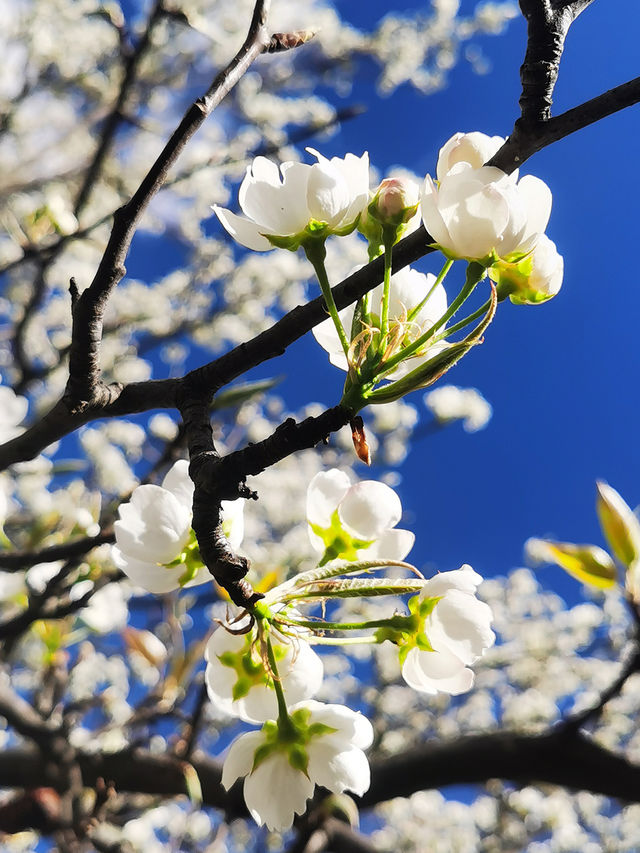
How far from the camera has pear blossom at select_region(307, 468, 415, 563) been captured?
1.73 feet

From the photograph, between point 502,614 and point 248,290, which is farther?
point 502,614

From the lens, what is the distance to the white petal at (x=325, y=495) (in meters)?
0.55

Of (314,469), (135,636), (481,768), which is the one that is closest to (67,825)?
(135,636)

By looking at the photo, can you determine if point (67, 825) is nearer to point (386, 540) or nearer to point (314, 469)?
point (386, 540)

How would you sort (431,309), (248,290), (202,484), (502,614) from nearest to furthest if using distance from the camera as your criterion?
(202,484) < (431,309) < (248,290) < (502,614)

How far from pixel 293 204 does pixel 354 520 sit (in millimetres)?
234

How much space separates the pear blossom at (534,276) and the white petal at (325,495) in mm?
186

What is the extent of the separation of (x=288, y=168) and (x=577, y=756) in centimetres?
96

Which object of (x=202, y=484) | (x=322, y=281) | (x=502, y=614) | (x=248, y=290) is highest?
(x=248, y=290)

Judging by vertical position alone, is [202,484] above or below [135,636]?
below

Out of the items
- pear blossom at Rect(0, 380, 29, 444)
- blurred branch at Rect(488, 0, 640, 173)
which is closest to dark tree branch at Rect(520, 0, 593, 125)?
blurred branch at Rect(488, 0, 640, 173)

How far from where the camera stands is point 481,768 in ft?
3.73

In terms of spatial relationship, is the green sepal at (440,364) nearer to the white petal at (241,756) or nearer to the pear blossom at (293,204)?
the pear blossom at (293,204)

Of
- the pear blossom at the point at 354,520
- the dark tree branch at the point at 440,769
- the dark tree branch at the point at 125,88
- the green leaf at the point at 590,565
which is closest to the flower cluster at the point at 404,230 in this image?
the pear blossom at the point at 354,520
